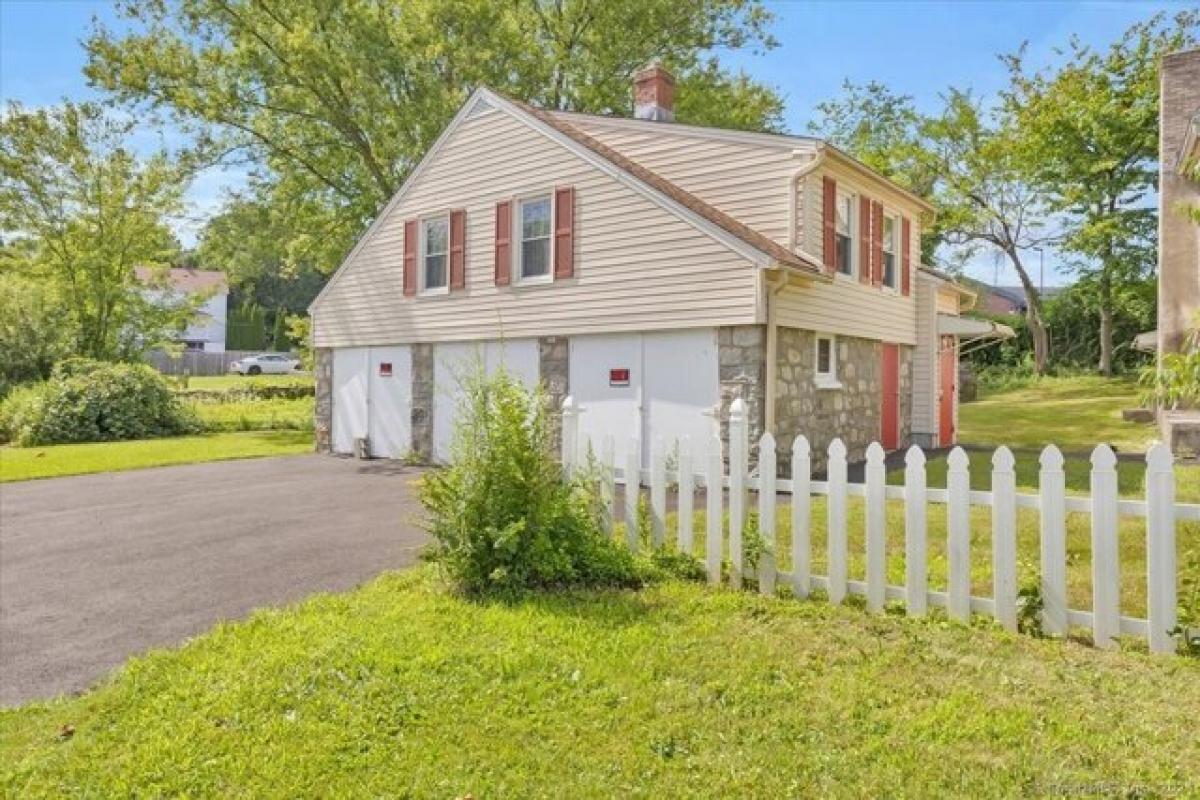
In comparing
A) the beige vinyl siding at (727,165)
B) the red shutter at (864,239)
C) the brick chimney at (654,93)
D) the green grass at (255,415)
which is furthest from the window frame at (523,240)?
the green grass at (255,415)

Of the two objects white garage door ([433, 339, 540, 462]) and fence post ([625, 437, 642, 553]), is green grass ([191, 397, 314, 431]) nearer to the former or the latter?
white garage door ([433, 339, 540, 462])

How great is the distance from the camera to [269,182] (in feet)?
75.6

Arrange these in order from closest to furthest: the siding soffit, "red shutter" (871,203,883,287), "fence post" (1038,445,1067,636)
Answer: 1. "fence post" (1038,445,1067,636)
2. the siding soffit
3. "red shutter" (871,203,883,287)

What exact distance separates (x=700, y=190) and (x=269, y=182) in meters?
16.0

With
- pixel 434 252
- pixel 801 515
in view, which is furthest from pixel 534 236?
pixel 801 515

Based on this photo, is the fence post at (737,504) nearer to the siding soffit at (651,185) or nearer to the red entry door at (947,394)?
the siding soffit at (651,185)

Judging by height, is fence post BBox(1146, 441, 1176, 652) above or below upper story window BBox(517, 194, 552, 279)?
below

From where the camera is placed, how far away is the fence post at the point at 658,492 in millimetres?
5363

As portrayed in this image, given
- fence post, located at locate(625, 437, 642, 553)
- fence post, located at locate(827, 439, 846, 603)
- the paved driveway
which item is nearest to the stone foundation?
the paved driveway

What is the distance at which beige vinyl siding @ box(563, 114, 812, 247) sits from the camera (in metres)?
11.3

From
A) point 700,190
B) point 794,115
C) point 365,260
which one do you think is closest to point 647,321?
point 700,190

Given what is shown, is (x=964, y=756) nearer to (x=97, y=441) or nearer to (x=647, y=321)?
(x=647, y=321)

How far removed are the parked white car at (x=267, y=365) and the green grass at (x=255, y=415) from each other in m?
18.1

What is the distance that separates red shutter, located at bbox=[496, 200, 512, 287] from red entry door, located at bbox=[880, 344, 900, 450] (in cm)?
698
